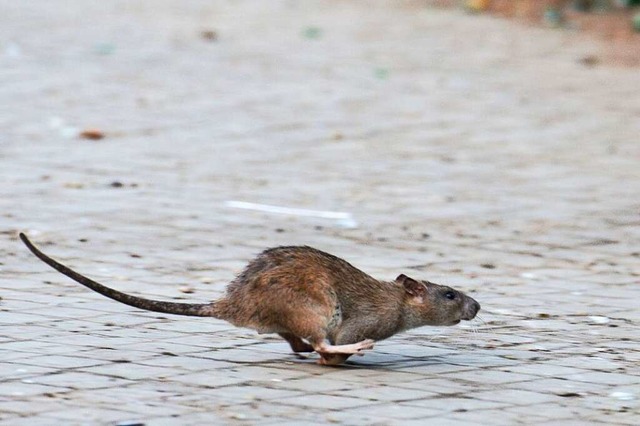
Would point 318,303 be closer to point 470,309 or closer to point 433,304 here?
point 433,304

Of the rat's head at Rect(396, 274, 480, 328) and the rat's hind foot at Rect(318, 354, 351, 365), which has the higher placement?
the rat's head at Rect(396, 274, 480, 328)

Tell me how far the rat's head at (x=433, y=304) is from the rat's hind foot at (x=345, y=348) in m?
0.35

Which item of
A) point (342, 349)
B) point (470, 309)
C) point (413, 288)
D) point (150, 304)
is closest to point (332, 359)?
point (342, 349)

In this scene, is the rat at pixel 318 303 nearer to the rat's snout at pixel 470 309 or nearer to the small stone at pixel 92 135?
the rat's snout at pixel 470 309

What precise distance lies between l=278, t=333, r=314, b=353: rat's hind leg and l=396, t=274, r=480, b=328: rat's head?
425 mm

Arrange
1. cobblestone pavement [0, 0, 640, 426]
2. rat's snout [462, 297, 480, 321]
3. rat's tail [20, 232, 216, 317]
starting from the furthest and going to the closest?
rat's snout [462, 297, 480, 321] → rat's tail [20, 232, 216, 317] → cobblestone pavement [0, 0, 640, 426]

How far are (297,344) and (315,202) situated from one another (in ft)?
13.2

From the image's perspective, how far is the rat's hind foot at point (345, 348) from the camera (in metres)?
5.68

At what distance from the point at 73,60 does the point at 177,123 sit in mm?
3666

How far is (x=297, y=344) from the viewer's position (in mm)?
5992

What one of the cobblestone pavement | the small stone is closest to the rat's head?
the cobblestone pavement

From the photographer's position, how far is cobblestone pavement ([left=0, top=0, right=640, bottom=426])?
17.9 ft

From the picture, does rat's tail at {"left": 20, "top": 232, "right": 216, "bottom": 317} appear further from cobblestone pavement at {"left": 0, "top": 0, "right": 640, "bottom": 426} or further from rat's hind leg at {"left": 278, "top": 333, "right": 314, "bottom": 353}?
rat's hind leg at {"left": 278, "top": 333, "right": 314, "bottom": 353}

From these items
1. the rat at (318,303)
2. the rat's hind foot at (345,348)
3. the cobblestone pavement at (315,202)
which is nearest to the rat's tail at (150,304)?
the rat at (318,303)
